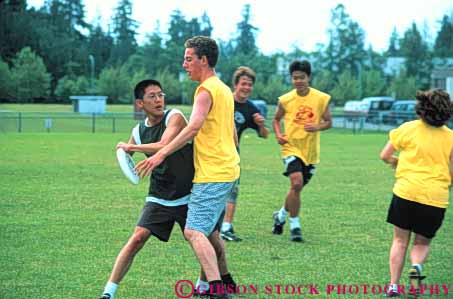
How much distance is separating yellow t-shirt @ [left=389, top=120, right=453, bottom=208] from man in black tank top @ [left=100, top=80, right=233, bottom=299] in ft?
5.52

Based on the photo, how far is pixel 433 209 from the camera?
626 cm

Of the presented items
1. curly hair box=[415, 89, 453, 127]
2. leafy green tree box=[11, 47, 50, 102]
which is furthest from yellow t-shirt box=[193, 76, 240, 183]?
leafy green tree box=[11, 47, 50, 102]

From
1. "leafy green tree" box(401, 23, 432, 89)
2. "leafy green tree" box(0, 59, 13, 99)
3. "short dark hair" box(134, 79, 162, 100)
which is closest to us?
"short dark hair" box(134, 79, 162, 100)

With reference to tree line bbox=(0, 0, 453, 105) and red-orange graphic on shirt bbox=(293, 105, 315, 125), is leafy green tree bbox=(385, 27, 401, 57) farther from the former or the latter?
red-orange graphic on shirt bbox=(293, 105, 315, 125)

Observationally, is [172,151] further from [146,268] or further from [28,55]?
[28,55]

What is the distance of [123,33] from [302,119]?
7137cm

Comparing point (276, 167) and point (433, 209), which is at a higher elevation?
point (433, 209)

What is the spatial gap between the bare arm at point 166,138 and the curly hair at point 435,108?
181 centimetres

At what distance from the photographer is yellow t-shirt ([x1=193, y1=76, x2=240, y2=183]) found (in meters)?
5.89

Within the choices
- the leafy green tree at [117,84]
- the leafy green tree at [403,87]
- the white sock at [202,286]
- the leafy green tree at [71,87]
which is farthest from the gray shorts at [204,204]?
the leafy green tree at [403,87]

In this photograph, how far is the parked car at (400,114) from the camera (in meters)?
45.8

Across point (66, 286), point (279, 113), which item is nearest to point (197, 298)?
point (66, 286)

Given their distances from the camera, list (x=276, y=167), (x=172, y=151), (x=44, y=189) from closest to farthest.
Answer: (x=172, y=151), (x=44, y=189), (x=276, y=167)

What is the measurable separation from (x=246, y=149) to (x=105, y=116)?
1945 cm
